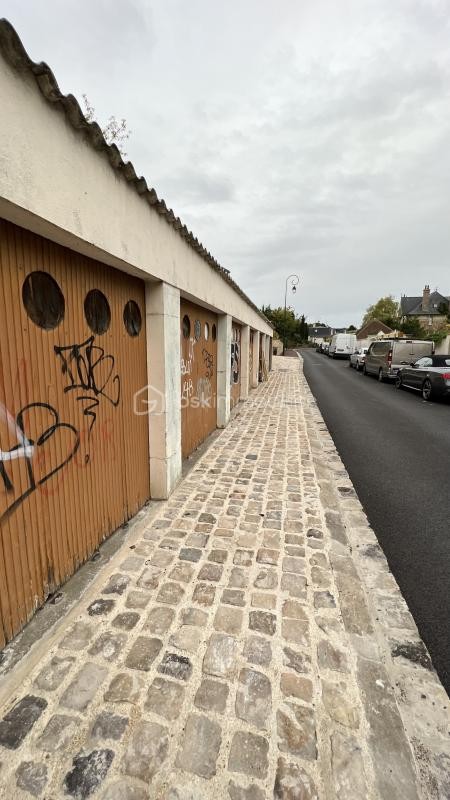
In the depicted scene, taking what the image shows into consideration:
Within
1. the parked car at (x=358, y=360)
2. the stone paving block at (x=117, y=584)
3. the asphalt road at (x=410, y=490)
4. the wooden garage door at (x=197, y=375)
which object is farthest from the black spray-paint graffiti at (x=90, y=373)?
the parked car at (x=358, y=360)

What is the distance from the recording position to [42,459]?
2389mm

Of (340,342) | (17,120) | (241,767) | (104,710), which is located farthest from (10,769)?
(340,342)

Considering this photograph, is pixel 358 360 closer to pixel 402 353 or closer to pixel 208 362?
pixel 402 353

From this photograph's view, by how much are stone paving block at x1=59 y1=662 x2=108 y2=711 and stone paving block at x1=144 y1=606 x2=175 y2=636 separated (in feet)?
1.25

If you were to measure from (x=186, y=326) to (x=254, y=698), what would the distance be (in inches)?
181

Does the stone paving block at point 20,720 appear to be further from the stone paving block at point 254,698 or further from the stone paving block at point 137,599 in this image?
the stone paving block at point 254,698

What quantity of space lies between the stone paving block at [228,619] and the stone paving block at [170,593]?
345 millimetres

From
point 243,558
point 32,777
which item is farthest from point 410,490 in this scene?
point 32,777

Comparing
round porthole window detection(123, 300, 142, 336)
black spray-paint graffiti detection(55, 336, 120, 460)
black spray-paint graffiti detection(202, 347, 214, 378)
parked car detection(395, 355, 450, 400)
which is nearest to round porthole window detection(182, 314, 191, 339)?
black spray-paint graffiti detection(202, 347, 214, 378)

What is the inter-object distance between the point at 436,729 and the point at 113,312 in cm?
373

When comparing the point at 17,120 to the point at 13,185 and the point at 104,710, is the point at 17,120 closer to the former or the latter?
the point at 13,185

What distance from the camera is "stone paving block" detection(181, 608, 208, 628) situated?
2.40 metres

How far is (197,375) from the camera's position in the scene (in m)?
6.05

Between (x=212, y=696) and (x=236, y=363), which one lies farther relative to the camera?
(x=236, y=363)
